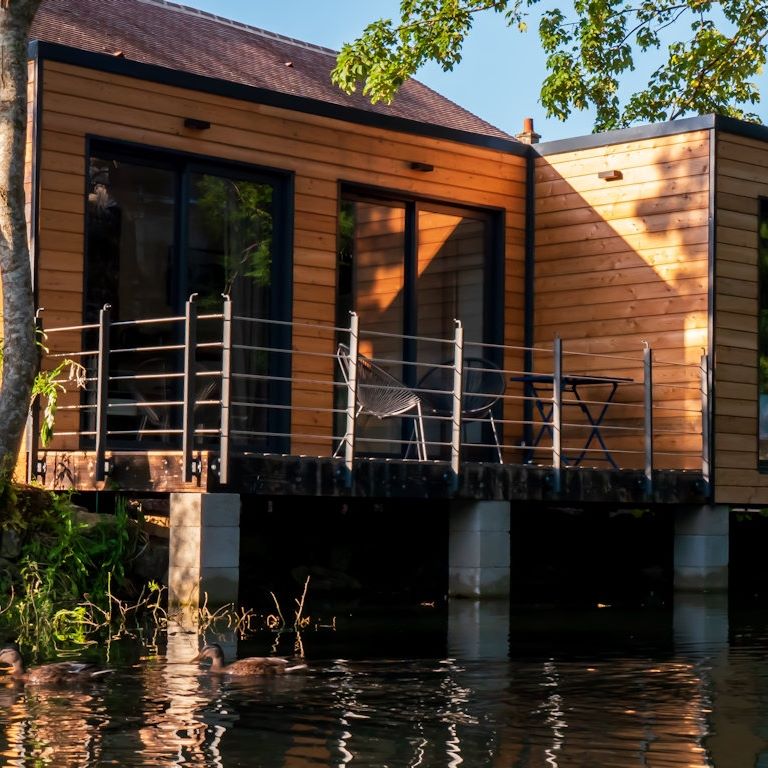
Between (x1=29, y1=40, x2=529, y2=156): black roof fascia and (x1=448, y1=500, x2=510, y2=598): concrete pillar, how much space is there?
355cm

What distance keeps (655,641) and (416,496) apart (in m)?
2.46

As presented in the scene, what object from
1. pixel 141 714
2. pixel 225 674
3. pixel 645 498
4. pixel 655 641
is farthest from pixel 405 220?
pixel 141 714

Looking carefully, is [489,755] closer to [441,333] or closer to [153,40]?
[441,333]

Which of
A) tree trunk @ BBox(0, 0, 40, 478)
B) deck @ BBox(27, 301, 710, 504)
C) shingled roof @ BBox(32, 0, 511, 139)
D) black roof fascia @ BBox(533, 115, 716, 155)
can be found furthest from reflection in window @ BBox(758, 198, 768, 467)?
tree trunk @ BBox(0, 0, 40, 478)

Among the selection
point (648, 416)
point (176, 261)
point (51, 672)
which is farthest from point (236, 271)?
point (51, 672)

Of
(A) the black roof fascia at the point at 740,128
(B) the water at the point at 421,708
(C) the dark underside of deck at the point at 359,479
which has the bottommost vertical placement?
(B) the water at the point at 421,708

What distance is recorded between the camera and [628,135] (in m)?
14.0

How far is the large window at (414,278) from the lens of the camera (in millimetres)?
13734

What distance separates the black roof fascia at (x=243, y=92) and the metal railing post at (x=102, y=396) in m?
2.12

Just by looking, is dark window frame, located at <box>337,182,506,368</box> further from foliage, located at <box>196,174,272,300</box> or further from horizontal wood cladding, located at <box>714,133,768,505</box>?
horizontal wood cladding, located at <box>714,133,768,505</box>

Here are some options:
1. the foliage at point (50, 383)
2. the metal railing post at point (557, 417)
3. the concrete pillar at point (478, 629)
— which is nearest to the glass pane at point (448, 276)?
the metal railing post at point (557, 417)

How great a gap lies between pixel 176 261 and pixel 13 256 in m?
1.94

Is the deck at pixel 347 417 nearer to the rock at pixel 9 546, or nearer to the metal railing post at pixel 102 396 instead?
the metal railing post at pixel 102 396

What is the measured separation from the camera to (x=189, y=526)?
33.5 feet
